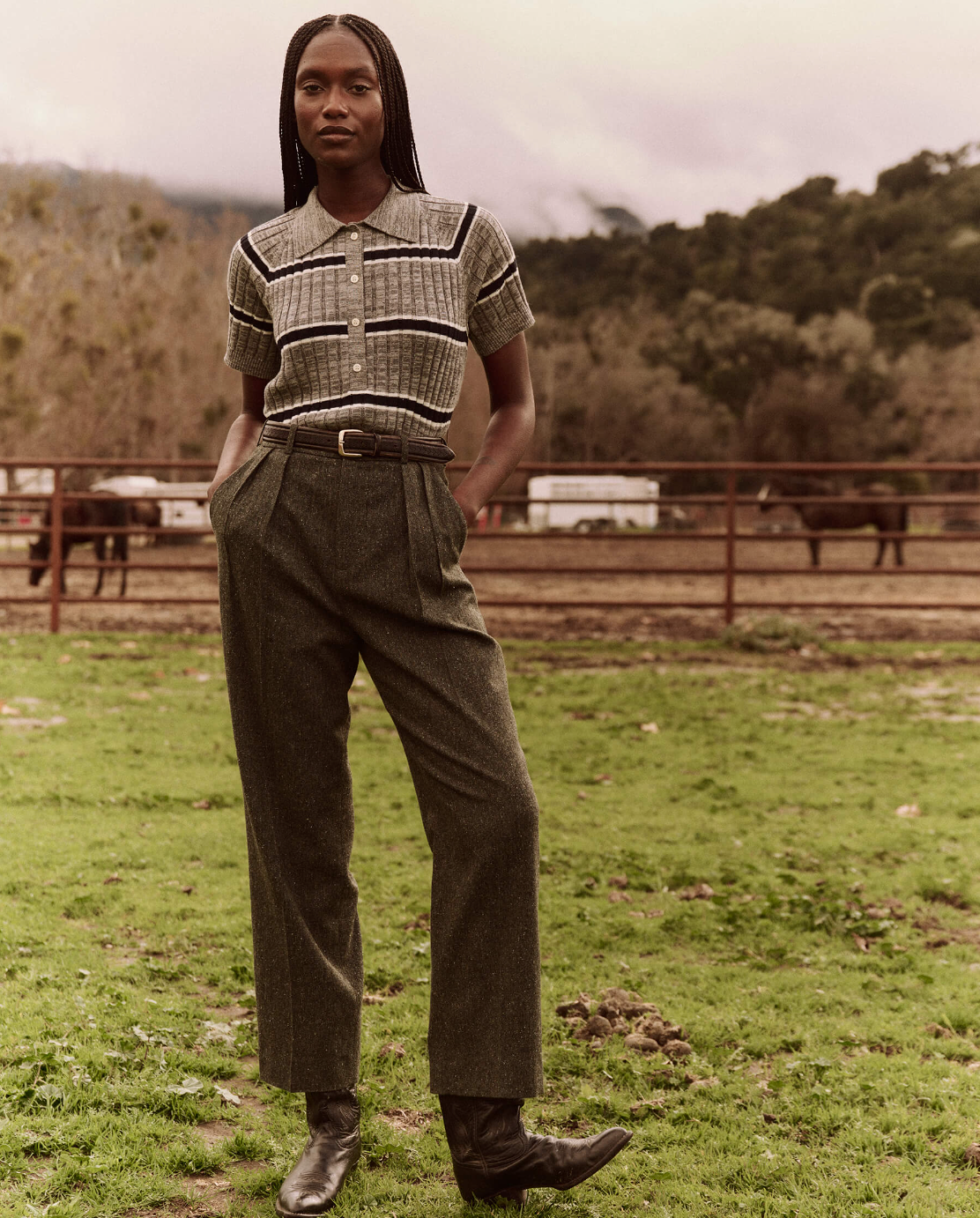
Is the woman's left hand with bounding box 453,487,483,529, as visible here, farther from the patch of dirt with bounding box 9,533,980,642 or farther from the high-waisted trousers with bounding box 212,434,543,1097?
the patch of dirt with bounding box 9,533,980,642

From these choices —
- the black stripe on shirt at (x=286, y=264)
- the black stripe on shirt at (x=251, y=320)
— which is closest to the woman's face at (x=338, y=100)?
the black stripe on shirt at (x=286, y=264)

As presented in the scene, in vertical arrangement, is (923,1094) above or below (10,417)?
below

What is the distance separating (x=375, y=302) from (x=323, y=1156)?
1.30 metres

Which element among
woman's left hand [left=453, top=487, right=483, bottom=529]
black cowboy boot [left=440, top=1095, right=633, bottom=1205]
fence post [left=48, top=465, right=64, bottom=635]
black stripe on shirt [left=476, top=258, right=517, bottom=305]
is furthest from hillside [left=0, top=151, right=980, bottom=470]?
black cowboy boot [left=440, top=1095, right=633, bottom=1205]

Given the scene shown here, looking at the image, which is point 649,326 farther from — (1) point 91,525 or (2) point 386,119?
(2) point 386,119

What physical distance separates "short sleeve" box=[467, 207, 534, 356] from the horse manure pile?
1.44 meters

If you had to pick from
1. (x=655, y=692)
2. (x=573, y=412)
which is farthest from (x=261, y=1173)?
(x=573, y=412)

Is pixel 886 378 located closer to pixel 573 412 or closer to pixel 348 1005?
pixel 573 412

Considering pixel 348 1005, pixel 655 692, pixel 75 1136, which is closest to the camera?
pixel 348 1005

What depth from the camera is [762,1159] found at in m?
2.05

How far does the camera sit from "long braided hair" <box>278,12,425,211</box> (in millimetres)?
1801

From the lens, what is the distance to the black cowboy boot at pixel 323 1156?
1838mm

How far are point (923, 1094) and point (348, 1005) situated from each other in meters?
1.15

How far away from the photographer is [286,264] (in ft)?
5.82
